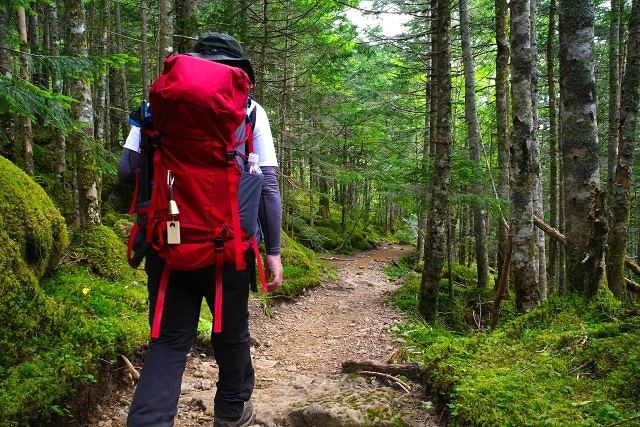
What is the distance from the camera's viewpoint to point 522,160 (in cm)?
557

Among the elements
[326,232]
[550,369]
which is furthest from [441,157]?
[326,232]

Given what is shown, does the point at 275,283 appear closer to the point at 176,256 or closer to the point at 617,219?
the point at 176,256

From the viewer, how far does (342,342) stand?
23.5ft

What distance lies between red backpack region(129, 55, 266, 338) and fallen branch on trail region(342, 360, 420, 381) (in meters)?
2.27

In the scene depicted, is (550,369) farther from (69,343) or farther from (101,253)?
(101,253)

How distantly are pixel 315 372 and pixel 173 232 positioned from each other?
151 inches

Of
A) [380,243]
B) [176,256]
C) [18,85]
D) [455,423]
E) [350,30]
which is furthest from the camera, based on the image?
[380,243]

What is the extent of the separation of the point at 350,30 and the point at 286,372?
9.92 metres

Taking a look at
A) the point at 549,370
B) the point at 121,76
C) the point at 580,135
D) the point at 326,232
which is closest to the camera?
the point at 549,370

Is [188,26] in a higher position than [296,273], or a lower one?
higher

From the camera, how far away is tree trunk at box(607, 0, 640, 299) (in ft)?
14.5

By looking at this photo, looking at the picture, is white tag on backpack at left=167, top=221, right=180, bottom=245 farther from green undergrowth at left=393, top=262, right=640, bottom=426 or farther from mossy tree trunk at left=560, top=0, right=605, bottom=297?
mossy tree trunk at left=560, top=0, right=605, bottom=297

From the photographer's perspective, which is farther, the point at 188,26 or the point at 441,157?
the point at 188,26

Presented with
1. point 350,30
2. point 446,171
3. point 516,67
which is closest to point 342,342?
point 446,171
